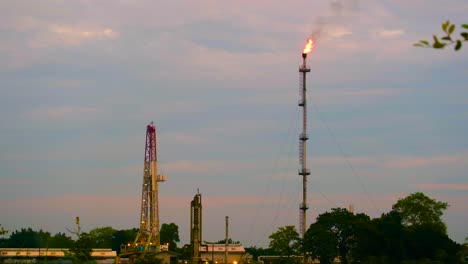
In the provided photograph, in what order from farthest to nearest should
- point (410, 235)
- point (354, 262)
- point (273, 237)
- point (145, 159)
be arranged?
point (145, 159)
point (273, 237)
point (354, 262)
point (410, 235)

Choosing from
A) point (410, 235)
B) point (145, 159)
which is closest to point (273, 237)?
point (410, 235)

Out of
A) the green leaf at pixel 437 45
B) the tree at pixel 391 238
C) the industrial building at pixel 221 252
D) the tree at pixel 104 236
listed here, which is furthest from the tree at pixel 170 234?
the green leaf at pixel 437 45

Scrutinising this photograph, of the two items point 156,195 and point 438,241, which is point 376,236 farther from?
point 156,195

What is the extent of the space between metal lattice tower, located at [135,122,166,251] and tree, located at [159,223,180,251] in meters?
21.5

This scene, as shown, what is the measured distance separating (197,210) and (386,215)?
25146mm

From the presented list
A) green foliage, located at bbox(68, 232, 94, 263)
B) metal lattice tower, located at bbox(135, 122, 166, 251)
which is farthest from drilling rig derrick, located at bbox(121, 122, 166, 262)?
green foliage, located at bbox(68, 232, 94, 263)

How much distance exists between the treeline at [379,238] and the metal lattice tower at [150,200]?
3050 cm

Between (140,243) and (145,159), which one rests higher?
(145,159)

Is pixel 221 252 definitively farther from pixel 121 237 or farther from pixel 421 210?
pixel 121 237

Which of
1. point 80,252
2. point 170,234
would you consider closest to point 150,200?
point 170,234

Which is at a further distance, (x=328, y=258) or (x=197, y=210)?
(x=328, y=258)

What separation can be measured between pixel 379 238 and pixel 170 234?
77391mm

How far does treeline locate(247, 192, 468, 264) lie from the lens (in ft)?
270

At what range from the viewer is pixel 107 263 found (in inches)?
4227
